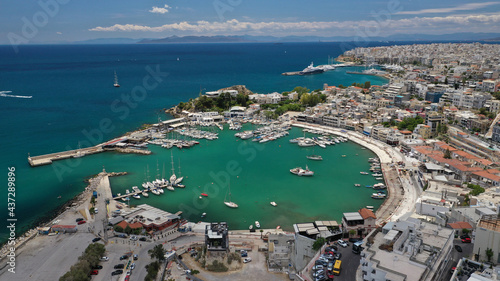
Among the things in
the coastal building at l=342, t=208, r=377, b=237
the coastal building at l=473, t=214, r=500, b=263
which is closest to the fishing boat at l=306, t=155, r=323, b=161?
the coastal building at l=342, t=208, r=377, b=237

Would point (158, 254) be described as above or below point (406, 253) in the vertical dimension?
below

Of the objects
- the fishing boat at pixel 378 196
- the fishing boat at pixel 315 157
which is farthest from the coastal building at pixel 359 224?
the fishing boat at pixel 315 157

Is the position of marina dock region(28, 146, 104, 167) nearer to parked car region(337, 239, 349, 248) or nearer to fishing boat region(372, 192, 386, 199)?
fishing boat region(372, 192, 386, 199)

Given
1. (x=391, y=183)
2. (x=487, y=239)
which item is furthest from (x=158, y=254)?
(x=391, y=183)

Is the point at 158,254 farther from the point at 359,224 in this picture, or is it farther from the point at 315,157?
the point at 315,157

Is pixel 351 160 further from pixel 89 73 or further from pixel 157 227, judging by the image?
pixel 89 73

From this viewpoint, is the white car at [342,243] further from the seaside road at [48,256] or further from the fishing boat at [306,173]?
the seaside road at [48,256]

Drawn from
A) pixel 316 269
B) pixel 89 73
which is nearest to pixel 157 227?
pixel 316 269
